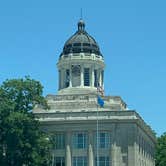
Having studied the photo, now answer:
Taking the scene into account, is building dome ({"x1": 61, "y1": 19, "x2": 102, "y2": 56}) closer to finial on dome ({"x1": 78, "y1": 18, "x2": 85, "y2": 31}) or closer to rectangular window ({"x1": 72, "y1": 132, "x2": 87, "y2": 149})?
finial on dome ({"x1": 78, "y1": 18, "x2": 85, "y2": 31})

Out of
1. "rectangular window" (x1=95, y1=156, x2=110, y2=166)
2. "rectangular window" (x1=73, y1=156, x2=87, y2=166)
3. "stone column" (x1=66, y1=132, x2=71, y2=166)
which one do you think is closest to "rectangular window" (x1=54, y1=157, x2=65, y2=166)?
"stone column" (x1=66, y1=132, x2=71, y2=166)

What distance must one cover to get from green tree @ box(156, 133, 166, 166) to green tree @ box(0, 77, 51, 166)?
1366 inches

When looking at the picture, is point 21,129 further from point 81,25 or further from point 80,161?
point 81,25

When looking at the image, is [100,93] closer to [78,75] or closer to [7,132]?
[78,75]

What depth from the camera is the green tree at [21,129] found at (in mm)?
95875

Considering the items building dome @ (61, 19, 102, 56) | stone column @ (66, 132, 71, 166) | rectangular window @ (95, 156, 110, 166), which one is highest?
building dome @ (61, 19, 102, 56)

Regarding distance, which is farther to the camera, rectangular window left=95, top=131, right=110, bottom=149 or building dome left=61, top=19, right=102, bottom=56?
building dome left=61, top=19, right=102, bottom=56

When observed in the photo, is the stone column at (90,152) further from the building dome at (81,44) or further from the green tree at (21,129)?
the building dome at (81,44)

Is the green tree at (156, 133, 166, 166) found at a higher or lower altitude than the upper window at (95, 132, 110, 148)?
higher

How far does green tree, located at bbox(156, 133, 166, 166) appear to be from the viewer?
128 m

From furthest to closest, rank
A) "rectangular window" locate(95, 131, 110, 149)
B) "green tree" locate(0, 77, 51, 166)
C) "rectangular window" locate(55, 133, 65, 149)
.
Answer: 1. "rectangular window" locate(55, 133, 65, 149)
2. "rectangular window" locate(95, 131, 110, 149)
3. "green tree" locate(0, 77, 51, 166)

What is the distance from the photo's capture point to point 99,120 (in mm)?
99562

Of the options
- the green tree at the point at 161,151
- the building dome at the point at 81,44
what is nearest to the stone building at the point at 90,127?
the building dome at the point at 81,44

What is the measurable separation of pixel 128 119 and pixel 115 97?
7.20 metres
